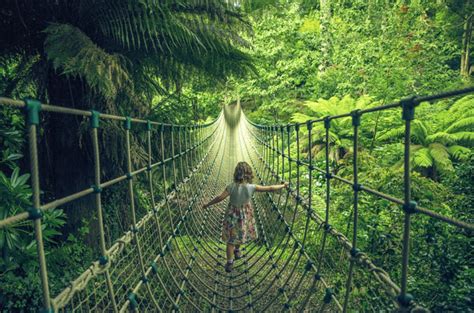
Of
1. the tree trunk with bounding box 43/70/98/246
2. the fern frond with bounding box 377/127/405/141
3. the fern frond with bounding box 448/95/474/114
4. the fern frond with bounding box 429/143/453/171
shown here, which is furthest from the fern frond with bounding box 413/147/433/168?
the tree trunk with bounding box 43/70/98/246

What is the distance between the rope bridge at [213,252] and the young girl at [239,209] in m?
0.16

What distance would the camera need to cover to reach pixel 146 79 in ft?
12.7

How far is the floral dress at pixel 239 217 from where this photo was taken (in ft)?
10.1

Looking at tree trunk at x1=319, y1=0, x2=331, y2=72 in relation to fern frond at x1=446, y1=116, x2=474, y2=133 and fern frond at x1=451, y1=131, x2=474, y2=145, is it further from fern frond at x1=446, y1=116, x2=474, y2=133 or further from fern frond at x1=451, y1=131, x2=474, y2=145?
fern frond at x1=451, y1=131, x2=474, y2=145

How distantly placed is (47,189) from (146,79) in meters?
1.23

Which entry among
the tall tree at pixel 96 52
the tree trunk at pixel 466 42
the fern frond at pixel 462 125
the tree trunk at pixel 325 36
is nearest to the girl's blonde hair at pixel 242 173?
the tall tree at pixel 96 52

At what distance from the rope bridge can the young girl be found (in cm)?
16

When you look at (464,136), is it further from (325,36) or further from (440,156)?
(325,36)

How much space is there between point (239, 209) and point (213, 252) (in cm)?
70

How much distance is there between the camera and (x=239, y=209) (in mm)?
3109

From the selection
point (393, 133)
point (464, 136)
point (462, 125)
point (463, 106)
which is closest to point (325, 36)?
point (463, 106)

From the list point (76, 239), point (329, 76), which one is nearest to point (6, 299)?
point (76, 239)

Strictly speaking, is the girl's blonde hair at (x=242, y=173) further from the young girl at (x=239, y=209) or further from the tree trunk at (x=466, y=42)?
the tree trunk at (x=466, y=42)

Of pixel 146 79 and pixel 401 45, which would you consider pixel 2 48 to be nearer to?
pixel 146 79
